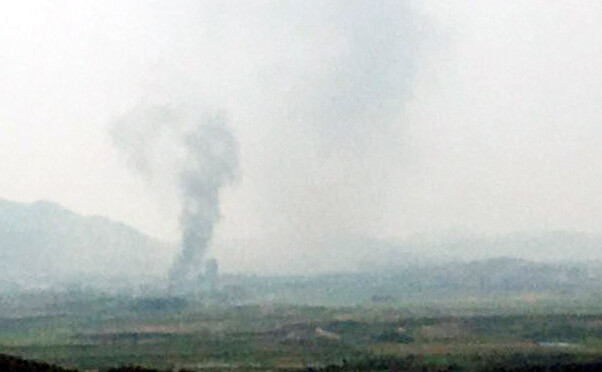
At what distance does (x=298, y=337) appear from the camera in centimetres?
5291

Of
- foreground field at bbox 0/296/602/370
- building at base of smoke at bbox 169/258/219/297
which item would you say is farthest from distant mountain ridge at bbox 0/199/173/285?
foreground field at bbox 0/296/602/370

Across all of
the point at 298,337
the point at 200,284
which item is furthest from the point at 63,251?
the point at 298,337

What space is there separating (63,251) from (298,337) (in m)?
134

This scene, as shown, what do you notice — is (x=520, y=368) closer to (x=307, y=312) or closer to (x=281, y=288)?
(x=307, y=312)

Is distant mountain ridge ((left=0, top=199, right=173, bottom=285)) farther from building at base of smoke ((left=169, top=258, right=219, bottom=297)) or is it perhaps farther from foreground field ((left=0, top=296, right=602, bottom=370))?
foreground field ((left=0, top=296, right=602, bottom=370))

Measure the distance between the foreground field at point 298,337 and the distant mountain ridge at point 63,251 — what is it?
249 ft

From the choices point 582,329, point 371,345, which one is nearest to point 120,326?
point 371,345

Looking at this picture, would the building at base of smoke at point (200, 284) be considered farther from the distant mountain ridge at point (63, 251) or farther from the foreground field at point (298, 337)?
the distant mountain ridge at point (63, 251)

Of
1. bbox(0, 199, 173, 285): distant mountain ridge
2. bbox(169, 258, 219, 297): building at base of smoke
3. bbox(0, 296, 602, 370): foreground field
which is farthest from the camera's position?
bbox(0, 199, 173, 285): distant mountain ridge

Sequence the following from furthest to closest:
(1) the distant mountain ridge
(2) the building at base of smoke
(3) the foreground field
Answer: (1) the distant mountain ridge < (2) the building at base of smoke < (3) the foreground field

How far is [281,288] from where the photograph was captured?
10050 cm

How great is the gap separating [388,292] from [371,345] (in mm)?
42146

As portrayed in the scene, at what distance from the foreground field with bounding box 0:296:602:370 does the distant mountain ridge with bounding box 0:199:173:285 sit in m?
76.0

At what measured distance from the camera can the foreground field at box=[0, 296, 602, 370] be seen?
43.1 meters
